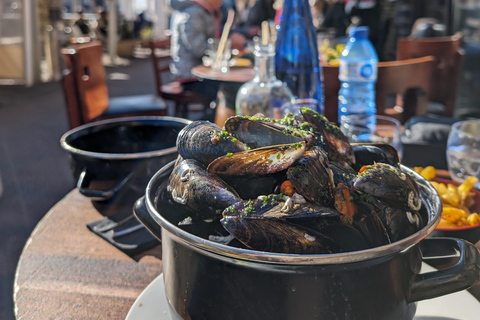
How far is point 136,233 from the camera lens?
2.72 feet

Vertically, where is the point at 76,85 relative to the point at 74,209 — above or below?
above

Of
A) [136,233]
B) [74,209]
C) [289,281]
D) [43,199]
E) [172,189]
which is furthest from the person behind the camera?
[43,199]

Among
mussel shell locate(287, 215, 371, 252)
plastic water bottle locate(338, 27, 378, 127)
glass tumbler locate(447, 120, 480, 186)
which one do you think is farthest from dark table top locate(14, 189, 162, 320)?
plastic water bottle locate(338, 27, 378, 127)

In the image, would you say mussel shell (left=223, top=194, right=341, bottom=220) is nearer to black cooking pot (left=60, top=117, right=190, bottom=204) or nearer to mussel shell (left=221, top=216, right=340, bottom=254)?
mussel shell (left=221, top=216, right=340, bottom=254)

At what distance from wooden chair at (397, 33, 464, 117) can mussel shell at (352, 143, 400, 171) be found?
2.13m

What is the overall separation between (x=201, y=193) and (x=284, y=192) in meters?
0.09

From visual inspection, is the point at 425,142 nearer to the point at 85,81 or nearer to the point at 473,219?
the point at 473,219

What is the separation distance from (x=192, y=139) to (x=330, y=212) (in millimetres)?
203

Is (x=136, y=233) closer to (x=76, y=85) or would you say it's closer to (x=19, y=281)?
(x=19, y=281)

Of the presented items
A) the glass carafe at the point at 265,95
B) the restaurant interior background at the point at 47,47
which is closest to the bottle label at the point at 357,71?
the glass carafe at the point at 265,95

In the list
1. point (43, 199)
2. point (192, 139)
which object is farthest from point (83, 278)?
point (43, 199)

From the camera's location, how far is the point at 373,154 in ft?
2.00

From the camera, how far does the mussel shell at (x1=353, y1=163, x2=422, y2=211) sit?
482 millimetres

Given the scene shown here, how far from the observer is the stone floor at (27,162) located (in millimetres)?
2578
